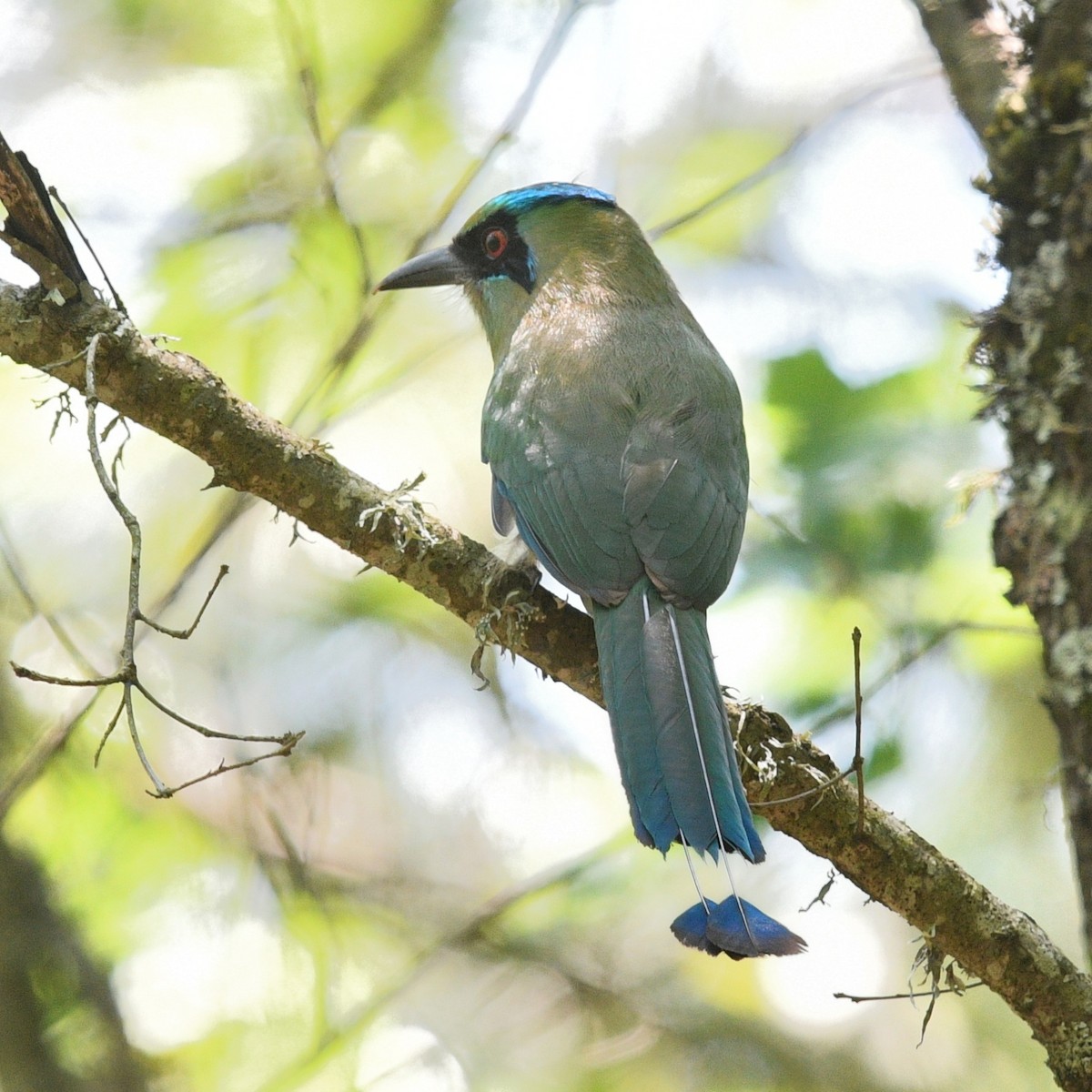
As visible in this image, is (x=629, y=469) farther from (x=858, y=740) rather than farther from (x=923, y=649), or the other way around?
(x=923, y=649)

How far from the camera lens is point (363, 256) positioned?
12.8 ft

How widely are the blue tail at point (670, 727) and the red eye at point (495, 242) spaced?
1577mm

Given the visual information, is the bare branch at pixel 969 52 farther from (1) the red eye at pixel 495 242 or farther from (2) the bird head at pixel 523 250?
(1) the red eye at pixel 495 242

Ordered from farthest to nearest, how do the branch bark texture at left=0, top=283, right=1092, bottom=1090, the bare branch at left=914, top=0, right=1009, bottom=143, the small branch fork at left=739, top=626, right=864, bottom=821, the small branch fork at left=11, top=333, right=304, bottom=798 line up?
the bare branch at left=914, top=0, right=1009, bottom=143 → the branch bark texture at left=0, top=283, right=1092, bottom=1090 → the small branch fork at left=739, top=626, right=864, bottom=821 → the small branch fork at left=11, top=333, right=304, bottom=798

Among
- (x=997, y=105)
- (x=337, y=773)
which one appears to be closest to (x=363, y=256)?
(x=337, y=773)


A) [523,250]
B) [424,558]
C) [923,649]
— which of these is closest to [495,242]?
[523,250]

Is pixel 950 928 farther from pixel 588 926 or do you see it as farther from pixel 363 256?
pixel 363 256

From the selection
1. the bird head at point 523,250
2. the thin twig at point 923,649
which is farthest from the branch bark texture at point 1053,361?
the bird head at point 523,250

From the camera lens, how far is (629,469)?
2.69 meters

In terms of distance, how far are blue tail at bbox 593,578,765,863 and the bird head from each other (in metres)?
1.38

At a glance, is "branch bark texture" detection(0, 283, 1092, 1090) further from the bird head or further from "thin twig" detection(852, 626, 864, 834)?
the bird head

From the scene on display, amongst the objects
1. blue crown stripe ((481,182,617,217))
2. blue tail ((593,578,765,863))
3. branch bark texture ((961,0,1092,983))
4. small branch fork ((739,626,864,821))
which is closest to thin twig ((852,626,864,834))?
small branch fork ((739,626,864,821))

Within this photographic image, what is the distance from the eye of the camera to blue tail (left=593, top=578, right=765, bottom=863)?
2.15m

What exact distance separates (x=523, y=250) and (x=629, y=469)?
1.23 m
